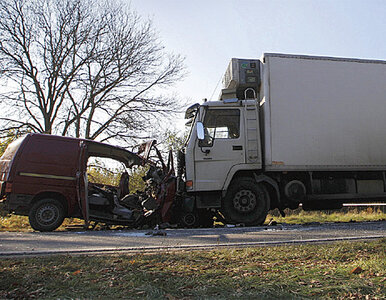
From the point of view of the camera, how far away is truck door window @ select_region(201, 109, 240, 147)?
8305 millimetres

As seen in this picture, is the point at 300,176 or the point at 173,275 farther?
the point at 300,176

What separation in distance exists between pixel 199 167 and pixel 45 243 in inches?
158

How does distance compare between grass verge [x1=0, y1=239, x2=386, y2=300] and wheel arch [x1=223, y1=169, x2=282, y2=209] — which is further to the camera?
wheel arch [x1=223, y1=169, x2=282, y2=209]

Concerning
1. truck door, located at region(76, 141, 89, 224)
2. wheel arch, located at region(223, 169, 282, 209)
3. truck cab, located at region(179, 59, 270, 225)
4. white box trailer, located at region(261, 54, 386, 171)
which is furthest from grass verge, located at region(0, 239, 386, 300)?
white box trailer, located at region(261, 54, 386, 171)

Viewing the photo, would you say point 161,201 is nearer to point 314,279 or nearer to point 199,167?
point 199,167

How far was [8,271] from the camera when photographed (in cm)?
295

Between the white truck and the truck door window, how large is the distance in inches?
0.9

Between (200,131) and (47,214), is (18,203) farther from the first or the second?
(200,131)

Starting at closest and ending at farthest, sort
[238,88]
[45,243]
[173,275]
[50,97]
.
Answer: [173,275]
[45,243]
[238,88]
[50,97]

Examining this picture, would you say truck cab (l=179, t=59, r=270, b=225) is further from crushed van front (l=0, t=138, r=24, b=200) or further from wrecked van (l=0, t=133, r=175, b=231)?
crushed van front (l=0, t=138, r=24, b=200)

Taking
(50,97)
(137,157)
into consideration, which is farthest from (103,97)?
(137,157)

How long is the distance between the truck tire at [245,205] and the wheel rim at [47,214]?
3776 mm

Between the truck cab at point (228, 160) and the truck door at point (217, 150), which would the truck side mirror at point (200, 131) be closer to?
the truck cab at point (228, 160)

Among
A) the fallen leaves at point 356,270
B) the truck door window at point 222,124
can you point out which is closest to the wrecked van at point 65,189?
the truck door window at point 222,124
